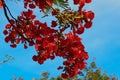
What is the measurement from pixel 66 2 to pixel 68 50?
743mm

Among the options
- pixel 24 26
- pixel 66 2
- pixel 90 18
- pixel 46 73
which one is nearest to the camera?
pixel 66 2

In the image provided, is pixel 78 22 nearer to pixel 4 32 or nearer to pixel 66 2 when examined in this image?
pixel 66 2

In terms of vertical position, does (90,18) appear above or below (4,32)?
below

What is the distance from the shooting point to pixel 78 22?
6082mm

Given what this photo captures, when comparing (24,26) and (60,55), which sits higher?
(24,26)

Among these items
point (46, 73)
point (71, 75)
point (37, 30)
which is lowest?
point (71, 75)

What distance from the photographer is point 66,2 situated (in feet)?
18.4

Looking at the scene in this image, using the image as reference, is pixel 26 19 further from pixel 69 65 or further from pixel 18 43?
pixel 69 65

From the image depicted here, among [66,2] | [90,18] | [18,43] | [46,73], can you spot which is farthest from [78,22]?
[46,73]

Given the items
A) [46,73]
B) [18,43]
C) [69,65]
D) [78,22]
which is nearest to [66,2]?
[78,22]

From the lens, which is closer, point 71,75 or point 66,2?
point 66,2

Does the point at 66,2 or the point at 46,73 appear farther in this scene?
the point at 46,73

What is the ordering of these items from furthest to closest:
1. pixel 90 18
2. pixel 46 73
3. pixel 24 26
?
pixel 46 73 → pixel 24 26 → pixel 90 18

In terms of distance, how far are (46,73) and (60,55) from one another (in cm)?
3824
